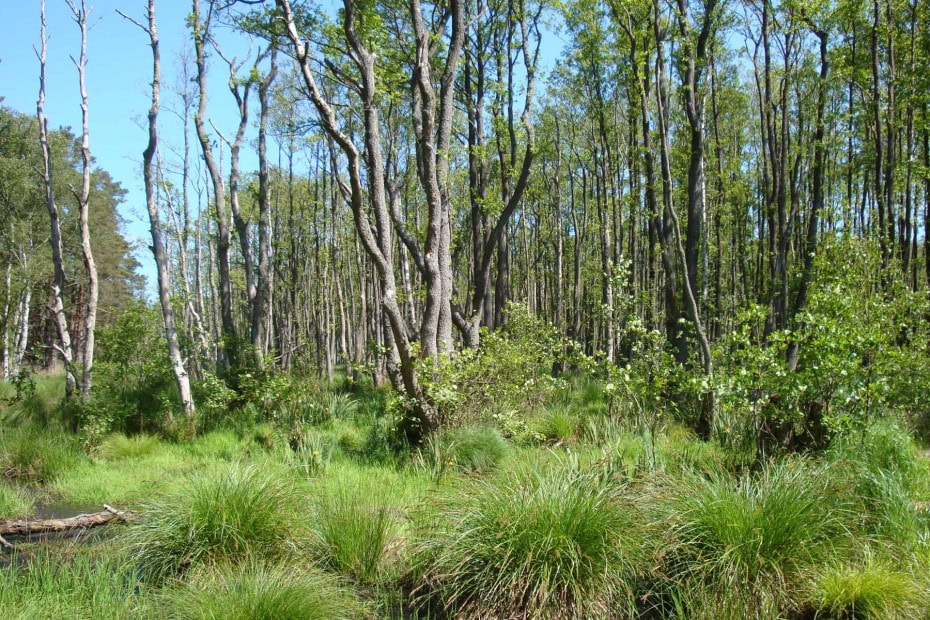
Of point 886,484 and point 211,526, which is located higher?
point 886,484

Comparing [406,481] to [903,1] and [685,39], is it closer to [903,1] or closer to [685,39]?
[685,39]

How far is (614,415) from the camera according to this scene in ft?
28.3

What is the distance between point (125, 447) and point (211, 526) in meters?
5.91

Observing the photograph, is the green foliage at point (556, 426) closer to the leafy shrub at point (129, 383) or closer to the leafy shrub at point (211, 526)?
the leafy shrub at point (211, 526)

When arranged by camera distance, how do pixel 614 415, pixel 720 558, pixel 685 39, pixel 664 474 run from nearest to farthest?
pixel 720 558
pixel 664 474
pixel 614 415
pixel 685 39

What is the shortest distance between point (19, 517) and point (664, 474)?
276 inches

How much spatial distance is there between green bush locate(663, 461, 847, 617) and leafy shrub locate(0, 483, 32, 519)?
23.0ft

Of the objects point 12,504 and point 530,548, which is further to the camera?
point 12,504

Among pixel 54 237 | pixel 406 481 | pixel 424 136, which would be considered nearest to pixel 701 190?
pixel 424 136

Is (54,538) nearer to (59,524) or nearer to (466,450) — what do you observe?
(59,524)

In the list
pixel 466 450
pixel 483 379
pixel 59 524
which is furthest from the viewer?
pixel 483 379

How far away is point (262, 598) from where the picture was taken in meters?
3.84

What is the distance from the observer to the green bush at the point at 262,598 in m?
3.79

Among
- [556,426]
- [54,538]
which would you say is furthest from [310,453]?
[556,426]
